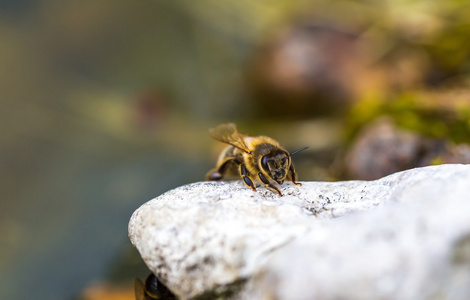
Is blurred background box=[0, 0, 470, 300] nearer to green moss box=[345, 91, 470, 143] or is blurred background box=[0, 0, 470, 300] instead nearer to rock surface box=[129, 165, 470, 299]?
green moss box=[345, 91, 470, 143]

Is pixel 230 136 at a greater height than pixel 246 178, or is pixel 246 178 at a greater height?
pixel 230 136

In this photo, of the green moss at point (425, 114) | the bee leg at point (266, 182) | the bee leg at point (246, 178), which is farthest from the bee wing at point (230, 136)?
the green moss at point (425, 114)

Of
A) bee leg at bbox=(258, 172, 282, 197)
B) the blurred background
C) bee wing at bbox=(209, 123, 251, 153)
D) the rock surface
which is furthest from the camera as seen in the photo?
the blurred background

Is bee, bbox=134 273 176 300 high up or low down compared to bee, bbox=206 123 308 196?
down

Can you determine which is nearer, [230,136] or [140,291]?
[140,291]

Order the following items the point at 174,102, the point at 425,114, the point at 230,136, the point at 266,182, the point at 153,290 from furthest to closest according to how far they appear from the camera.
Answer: the point at 174,102, the point at 425,114, the point at 230,136, the point at 266,182, the point at 153,290

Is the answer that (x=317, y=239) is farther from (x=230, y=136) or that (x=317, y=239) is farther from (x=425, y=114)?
(x=425, y=114)

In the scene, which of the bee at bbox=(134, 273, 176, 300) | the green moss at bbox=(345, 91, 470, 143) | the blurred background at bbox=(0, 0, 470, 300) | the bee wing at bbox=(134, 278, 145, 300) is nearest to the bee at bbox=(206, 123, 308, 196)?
the bee at bbox=(134, 273, 176, 300)

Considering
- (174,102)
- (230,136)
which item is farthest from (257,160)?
(174,102)

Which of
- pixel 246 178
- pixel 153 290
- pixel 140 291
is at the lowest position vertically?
pixel 140 291
